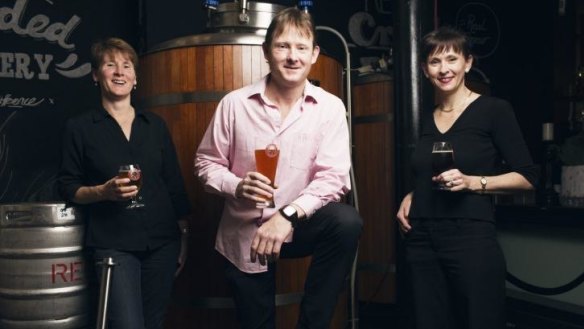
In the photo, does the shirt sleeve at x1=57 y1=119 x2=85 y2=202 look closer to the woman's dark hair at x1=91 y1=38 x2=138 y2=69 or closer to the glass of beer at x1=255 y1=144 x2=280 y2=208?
the woman's dark hair at x1=91 y1=38 x2=138 y2=69

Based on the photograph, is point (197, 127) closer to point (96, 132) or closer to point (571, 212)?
point (96, 132)

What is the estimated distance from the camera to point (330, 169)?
228 centimetres

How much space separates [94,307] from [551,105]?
5.39 m

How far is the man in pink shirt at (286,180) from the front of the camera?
2.20 m

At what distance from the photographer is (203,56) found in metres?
2.89

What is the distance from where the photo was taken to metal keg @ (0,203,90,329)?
2.53 meters

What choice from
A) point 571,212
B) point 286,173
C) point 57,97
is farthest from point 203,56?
point 571,212

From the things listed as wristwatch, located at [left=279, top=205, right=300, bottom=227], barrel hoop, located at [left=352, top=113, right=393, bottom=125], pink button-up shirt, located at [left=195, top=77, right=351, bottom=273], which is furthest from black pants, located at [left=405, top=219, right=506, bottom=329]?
barrel hoop, located at [left=352, top=113, right=393, bottom=125]

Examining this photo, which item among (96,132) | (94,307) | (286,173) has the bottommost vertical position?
(94,307)

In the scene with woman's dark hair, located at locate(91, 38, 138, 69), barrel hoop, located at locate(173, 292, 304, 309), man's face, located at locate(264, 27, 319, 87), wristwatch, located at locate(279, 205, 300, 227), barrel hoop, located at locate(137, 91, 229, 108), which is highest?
woman's dark hair, located at locate(91, 38, 138, 69)

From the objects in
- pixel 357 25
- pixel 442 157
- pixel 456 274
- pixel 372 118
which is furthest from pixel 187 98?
pixel 357 25

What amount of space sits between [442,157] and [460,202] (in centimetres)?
21

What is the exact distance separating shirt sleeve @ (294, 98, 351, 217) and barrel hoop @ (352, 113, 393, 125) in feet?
6.21

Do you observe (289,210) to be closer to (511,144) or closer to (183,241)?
(183,241)
